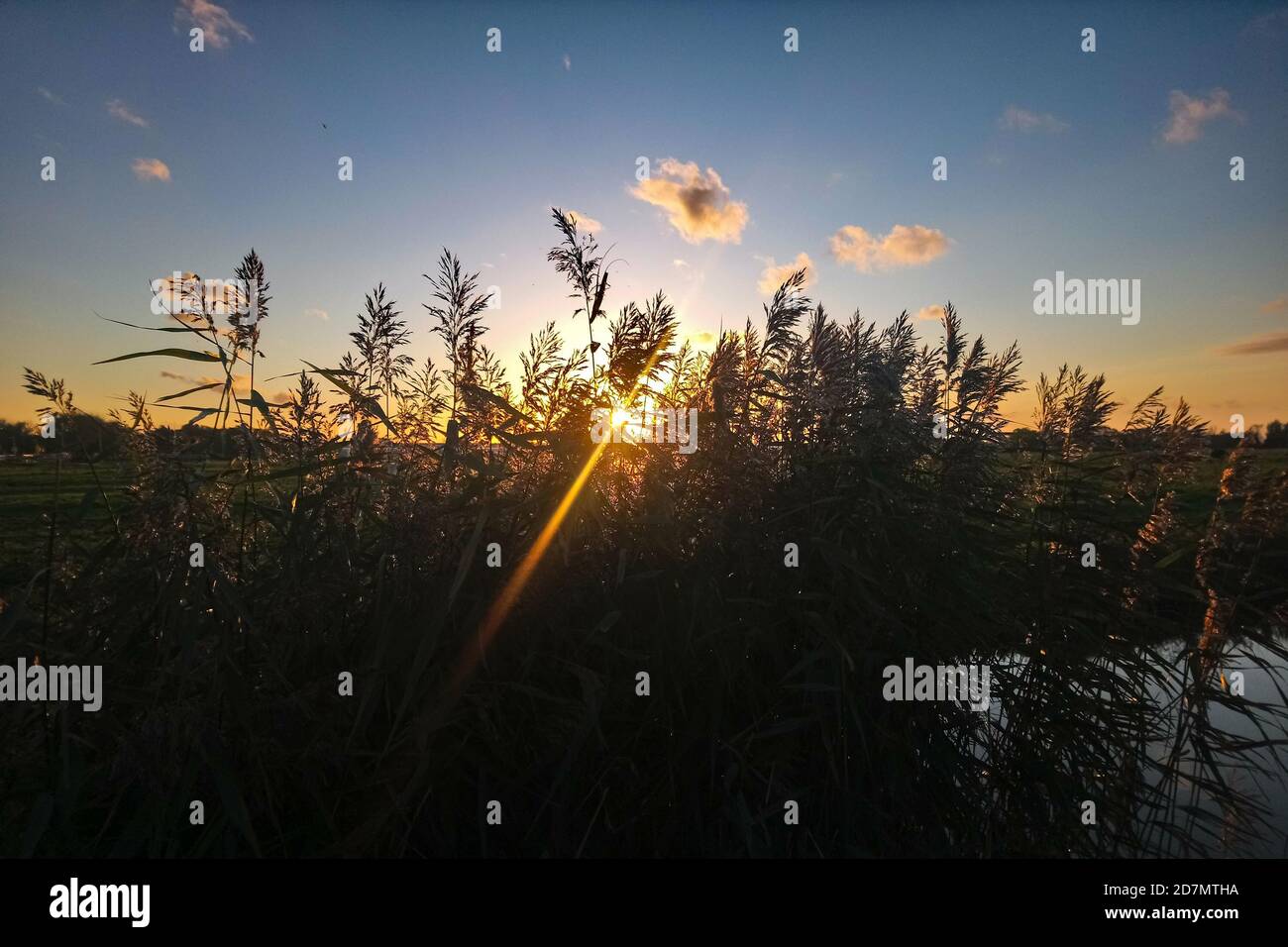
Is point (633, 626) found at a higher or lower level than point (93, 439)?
lower

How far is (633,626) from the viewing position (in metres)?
2.43

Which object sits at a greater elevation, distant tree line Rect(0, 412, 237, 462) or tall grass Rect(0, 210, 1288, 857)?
distant tree line Rect(0, 412, 237, 462)

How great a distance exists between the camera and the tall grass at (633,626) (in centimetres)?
208

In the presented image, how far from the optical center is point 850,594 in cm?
253

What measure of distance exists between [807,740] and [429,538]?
161 centimetres

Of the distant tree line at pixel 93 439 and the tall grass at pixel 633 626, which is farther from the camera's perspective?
the distant tree line at pixel 93 439

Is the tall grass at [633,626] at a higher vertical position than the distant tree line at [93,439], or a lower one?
lower

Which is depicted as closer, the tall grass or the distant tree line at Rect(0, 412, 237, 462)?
the tall grass

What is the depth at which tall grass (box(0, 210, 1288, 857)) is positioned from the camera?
208 centimetres
